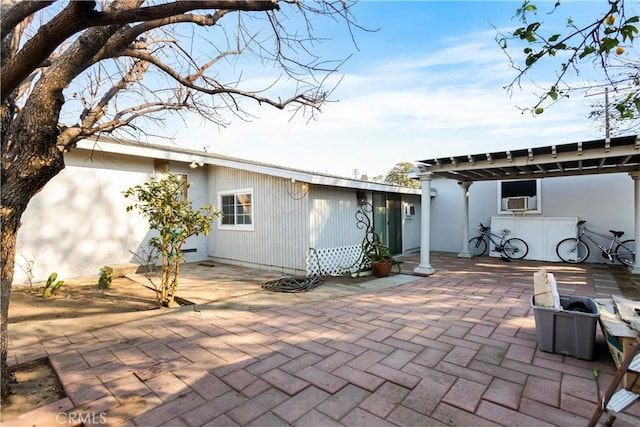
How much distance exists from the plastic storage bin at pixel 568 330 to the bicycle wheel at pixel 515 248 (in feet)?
21.8

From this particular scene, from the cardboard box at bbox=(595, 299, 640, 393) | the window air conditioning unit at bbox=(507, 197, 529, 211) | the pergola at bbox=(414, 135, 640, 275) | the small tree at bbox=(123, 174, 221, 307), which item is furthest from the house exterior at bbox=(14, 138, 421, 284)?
the cardboard box at bbox=(595, 299, 640, 393)

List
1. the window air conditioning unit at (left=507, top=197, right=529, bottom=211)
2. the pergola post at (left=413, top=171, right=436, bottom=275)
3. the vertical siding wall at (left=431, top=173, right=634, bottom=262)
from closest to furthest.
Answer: the pergola post at (left=413, top=171, right=436, bottom=275) < the vertical siding wall at (left=431, top=173, right=634, bottom=262) < the window air conditioning unit at (left=507, top=197, right=529, bottom=211)

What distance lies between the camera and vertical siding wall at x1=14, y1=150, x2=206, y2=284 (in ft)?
20.0

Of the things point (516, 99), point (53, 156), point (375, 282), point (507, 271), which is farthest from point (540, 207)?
point (53, 156)

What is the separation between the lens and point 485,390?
2244 mm

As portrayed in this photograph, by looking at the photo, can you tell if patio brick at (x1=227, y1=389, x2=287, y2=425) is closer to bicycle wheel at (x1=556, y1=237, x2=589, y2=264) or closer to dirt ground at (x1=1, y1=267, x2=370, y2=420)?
dirt ground at (x1=1, y1=267, x2=370, y2=420)

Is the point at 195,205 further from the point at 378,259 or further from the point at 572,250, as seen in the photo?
the point at 572,250

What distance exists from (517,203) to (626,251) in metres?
2.69

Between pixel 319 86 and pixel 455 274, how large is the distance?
541cm

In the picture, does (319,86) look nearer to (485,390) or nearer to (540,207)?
(485,390)

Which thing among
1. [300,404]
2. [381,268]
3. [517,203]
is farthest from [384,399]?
[517,203]

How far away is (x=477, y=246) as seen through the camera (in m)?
9.92

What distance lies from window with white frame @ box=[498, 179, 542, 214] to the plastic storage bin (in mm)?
6982

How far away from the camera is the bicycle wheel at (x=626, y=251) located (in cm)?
769
